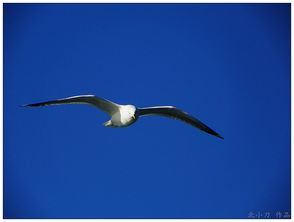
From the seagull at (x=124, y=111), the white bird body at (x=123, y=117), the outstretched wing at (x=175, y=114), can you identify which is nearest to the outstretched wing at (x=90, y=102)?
the seagull at (x=124, y=111)

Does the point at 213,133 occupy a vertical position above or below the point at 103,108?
below

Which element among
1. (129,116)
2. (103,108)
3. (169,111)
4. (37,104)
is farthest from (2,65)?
(169,111)

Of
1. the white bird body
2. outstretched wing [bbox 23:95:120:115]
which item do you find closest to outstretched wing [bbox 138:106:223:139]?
the white bird body

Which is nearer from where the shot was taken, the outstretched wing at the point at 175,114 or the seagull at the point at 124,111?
the seagull at the point at 124,111

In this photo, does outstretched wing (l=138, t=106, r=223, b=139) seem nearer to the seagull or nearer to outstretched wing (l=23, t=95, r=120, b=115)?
the seagull

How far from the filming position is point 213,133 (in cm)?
738

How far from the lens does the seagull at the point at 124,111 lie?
→ 6273 millimetres

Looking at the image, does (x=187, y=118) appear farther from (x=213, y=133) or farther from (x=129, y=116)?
(x=129, y=116)

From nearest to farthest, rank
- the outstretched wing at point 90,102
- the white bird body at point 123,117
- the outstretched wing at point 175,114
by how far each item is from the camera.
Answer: the outstretched wing at point 90,102, the white bird body at point 123,117, the outstretched wing at point 175,114

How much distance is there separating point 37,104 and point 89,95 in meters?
0.92

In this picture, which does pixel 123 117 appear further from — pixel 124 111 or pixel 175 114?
pixel 175 114

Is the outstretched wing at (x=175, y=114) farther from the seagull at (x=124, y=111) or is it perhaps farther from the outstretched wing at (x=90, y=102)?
the outstretched wing at (x=90, y=102)

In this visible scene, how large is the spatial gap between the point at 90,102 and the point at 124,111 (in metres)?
0.63

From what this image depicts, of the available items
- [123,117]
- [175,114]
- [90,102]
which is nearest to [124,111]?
[123,117]
